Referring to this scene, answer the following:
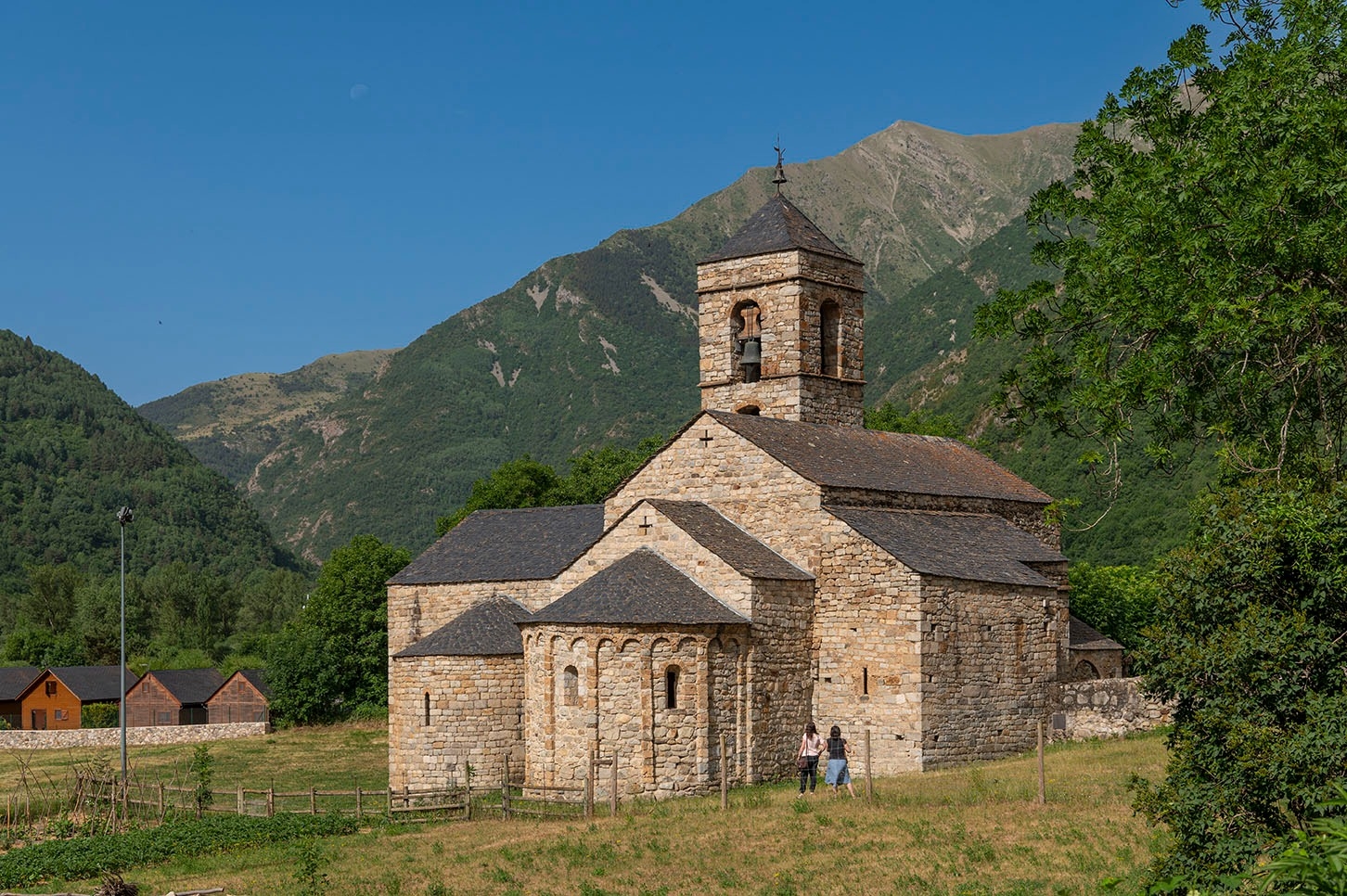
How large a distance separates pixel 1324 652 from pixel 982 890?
18.1 ft

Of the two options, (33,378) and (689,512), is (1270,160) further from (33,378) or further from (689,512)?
(33,378)

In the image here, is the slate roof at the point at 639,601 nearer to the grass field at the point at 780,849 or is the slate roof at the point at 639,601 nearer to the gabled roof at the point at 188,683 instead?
the grass field at the point at 780,849

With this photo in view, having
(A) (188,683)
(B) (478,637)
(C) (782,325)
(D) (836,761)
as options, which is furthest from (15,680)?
(D) (836,761)

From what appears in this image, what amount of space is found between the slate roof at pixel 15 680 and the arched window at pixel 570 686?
49.1m

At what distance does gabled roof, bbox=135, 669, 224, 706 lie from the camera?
6500 centimetres

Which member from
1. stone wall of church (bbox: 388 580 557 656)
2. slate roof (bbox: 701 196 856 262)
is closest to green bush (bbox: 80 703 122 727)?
stone wall of church (bbox: 388 580 557 656)

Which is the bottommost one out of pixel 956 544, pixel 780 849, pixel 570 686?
pixel 780 849

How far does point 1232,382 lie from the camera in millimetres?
16047

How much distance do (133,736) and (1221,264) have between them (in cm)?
4841

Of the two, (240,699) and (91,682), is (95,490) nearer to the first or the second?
(91,682)

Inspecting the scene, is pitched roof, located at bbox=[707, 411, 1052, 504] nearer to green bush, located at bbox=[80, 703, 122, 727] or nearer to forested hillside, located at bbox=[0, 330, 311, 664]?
green bush, located at bbox=[80, 703, 122, 727]

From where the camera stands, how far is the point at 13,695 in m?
66.7

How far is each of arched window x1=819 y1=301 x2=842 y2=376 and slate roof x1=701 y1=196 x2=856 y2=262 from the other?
139cm

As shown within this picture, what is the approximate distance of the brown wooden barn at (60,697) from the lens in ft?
216
